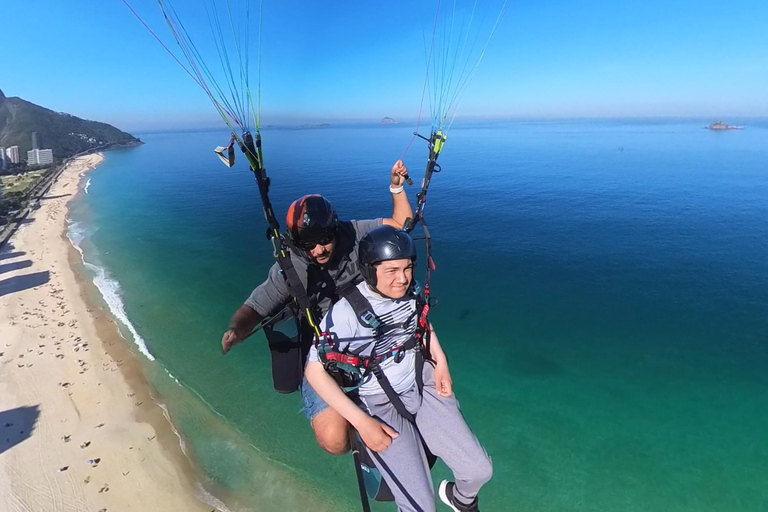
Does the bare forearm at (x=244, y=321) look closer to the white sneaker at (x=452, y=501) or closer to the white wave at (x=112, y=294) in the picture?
the white sneaker at (x=452, y=501)

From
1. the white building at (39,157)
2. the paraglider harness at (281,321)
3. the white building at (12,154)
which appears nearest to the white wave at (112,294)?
the paraglider harness at (281,321)

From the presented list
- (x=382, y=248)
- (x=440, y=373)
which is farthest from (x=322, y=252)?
(x=440, y=373)

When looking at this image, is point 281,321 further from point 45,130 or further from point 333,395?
point 45,130

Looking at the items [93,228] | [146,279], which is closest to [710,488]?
[146,279]

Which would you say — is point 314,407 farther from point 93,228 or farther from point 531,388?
point 93,228

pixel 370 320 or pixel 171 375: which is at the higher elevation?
pixel 370 320

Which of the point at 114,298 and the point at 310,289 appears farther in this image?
the point at 114,298

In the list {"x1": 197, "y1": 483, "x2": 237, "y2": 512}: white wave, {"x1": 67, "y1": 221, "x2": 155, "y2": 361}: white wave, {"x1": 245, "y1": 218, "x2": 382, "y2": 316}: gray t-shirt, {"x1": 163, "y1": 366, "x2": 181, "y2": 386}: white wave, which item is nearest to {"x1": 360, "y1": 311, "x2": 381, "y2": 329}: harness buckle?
{"x1": 245, "y1": 218, "x2": 382, "y2": 316}: gray t-shirt
